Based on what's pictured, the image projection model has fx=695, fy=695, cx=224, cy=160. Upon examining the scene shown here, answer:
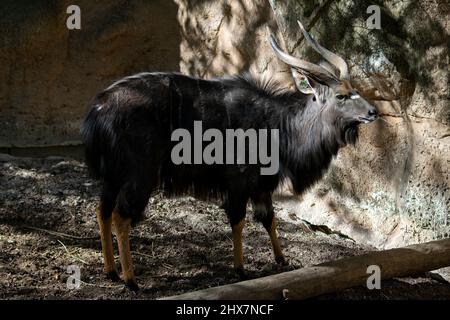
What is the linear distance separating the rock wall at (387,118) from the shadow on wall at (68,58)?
193 centimetres

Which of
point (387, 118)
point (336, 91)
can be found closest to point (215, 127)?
point (336, 91)

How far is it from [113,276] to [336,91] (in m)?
2.30

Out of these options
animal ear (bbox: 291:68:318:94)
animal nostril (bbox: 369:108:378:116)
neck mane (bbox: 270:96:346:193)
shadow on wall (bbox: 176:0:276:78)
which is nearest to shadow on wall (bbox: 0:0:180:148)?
shadow on wall (bbox: 176:0:276:78)

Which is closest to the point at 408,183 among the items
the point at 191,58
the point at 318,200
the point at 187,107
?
the point at 318,200

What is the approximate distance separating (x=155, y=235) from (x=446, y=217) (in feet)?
8.56

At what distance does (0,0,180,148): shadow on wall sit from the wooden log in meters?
4.44

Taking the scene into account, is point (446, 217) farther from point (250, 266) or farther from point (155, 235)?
point (155, 235)

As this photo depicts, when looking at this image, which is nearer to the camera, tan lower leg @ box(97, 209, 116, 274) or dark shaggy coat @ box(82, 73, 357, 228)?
dark shaggy coat @ box(82, 73, 357, 228)

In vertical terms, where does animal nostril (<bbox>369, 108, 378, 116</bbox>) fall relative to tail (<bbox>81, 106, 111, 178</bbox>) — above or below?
above

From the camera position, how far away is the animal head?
5.48 meters

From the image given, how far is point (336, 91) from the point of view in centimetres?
558

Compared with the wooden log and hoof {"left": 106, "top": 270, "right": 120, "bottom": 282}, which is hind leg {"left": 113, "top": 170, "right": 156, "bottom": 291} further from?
the wooden log

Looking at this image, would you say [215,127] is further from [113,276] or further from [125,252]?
[113,276]

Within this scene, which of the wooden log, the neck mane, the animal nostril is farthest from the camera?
the neck mane
